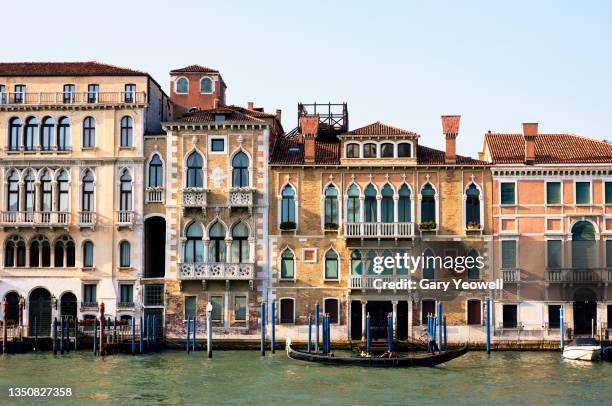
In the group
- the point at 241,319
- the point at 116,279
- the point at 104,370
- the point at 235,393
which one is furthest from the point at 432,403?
the point at 116,279

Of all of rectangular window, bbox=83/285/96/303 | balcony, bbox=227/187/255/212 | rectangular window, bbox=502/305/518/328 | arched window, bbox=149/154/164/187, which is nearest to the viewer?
rectangular window, bbox=502/305/518/328

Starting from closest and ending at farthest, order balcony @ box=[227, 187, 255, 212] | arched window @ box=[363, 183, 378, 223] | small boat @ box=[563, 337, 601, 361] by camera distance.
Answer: small boat @ box=[563, 337, 601, 361] < balcony @ box=[227, 187, 255, 212] < arched window @ box=[363, 183, 378, 223]

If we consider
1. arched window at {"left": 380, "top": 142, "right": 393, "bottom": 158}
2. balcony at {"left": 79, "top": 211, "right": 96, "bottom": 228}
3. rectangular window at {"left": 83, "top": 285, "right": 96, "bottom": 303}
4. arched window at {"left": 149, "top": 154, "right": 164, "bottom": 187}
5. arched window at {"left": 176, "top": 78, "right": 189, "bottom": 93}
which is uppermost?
arched window at {"left": 176, "top": 78, "right": 189, "bottom": 93}

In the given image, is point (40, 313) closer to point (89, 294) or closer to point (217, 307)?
point (89, 294)

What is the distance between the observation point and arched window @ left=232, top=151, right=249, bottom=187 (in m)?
39.6

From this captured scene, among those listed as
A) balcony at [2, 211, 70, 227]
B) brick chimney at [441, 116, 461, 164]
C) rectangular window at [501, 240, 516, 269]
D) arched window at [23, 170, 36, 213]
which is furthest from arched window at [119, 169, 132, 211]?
rectangular window at [501, 240, 516, 269]

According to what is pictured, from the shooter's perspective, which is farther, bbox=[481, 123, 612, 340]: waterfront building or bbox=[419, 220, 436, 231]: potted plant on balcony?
bbox=[419, 220, 436, 231]: potted plant on balcony

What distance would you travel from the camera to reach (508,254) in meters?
38.8

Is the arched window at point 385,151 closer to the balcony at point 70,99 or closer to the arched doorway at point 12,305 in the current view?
the balcony at point 70,99

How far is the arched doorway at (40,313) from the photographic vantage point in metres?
40.1

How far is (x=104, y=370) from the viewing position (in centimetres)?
3278

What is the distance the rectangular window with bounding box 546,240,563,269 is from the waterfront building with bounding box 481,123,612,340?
0.12ft

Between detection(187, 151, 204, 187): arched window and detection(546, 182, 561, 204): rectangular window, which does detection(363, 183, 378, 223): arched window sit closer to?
detection(187, 151, 204, 187): arched window

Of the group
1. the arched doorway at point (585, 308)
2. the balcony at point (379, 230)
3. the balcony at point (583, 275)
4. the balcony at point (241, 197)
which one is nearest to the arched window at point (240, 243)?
the balcony at point (241, 197)
